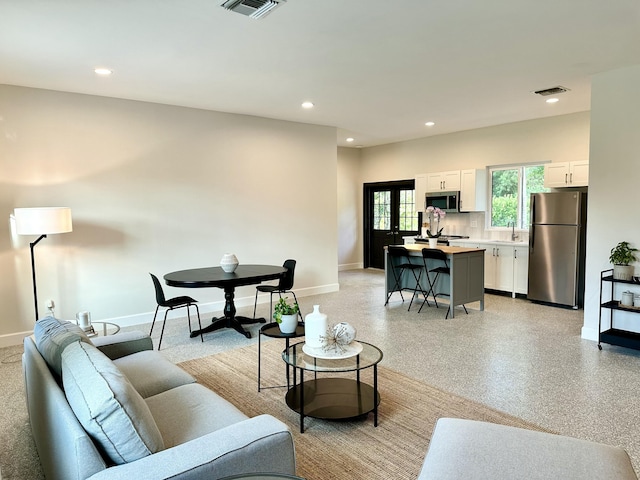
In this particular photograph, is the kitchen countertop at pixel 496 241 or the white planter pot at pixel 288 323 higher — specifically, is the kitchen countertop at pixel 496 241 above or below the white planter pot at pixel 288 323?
above

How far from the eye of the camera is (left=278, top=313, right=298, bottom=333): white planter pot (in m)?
2.94

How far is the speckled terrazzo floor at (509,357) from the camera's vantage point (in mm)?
2904

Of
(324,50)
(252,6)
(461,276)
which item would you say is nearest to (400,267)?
(461,276)

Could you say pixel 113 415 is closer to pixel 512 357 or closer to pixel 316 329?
pixel 316 329

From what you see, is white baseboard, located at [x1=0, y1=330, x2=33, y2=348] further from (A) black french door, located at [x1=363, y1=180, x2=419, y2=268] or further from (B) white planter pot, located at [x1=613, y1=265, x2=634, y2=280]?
(A) black french door, located at [x1=363, y1=180, x2=419, y2=268]

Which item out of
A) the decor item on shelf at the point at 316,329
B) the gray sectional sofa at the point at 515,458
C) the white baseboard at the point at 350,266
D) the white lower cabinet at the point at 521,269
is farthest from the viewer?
the white baseboard at the point at 350,266

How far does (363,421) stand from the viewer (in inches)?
110

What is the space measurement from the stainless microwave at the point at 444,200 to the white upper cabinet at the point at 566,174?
4.87ft

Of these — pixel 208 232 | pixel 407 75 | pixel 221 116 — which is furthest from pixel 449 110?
pixel 208 232

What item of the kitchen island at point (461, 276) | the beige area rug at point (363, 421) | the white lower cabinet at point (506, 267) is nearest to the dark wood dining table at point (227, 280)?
the beige area rug at point (363, 421)

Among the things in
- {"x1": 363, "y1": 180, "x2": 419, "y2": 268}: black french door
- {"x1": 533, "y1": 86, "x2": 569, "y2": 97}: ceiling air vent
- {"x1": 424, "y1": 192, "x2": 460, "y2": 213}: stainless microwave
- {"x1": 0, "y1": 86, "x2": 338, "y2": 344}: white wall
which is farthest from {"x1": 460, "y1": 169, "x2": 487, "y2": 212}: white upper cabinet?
{"x1": 0, "y1": 86, "x2": 338, "y2": 344}: white wall

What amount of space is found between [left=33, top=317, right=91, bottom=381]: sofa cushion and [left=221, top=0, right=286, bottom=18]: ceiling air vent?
2.23 m

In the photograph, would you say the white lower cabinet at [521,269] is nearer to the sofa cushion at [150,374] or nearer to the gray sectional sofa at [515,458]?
the gray sectional sofa at [515,458]

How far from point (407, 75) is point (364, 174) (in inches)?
209
